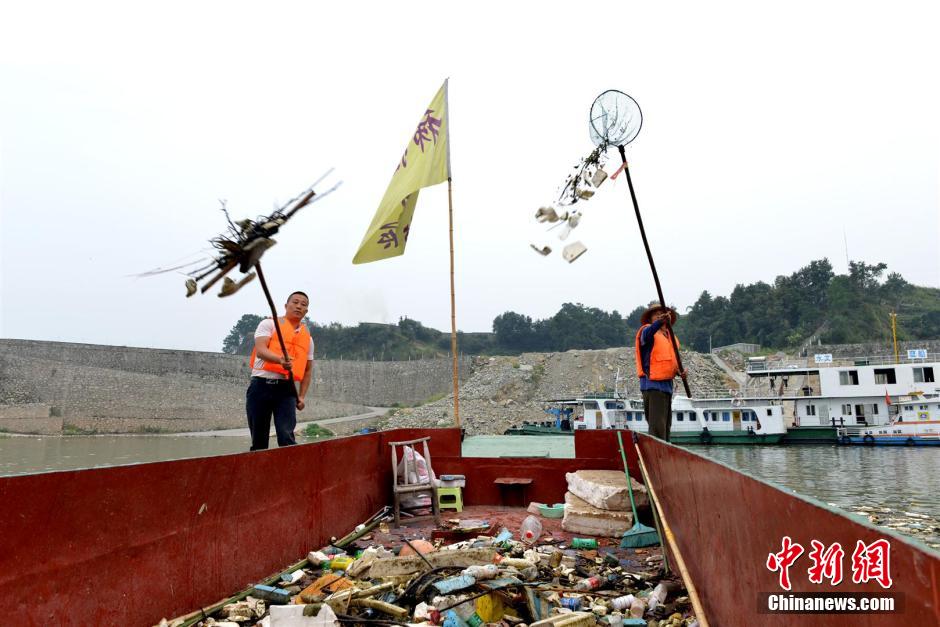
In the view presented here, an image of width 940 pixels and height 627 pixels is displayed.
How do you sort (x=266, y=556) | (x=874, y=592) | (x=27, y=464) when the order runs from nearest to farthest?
(x=874, y=592), (x=266, y=556), (x=27, y=464)

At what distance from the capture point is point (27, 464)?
24.6m

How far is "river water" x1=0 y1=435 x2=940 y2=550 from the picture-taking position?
825 centimetres

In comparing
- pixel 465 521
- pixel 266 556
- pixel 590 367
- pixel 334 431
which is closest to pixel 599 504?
pixel 465 521

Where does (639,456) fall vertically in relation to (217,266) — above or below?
below

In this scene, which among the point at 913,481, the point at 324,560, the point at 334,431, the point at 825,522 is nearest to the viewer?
the point at 825,522

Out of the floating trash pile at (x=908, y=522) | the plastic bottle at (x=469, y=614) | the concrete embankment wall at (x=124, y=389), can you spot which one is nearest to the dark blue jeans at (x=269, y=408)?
the plastic bottle at (x=469, y=614)

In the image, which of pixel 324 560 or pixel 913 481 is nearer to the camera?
pixel 324 560

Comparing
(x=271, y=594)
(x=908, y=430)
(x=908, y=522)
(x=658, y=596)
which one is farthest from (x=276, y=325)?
(x=908, y=430)

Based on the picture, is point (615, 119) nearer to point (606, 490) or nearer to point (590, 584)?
point (606, 490)

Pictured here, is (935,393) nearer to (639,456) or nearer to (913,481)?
(913,481)

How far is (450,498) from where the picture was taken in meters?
5.58

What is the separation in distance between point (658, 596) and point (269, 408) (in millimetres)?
3020

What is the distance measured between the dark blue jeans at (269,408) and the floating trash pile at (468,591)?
3.30 ft

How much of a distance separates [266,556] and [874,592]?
3198 millimetres
